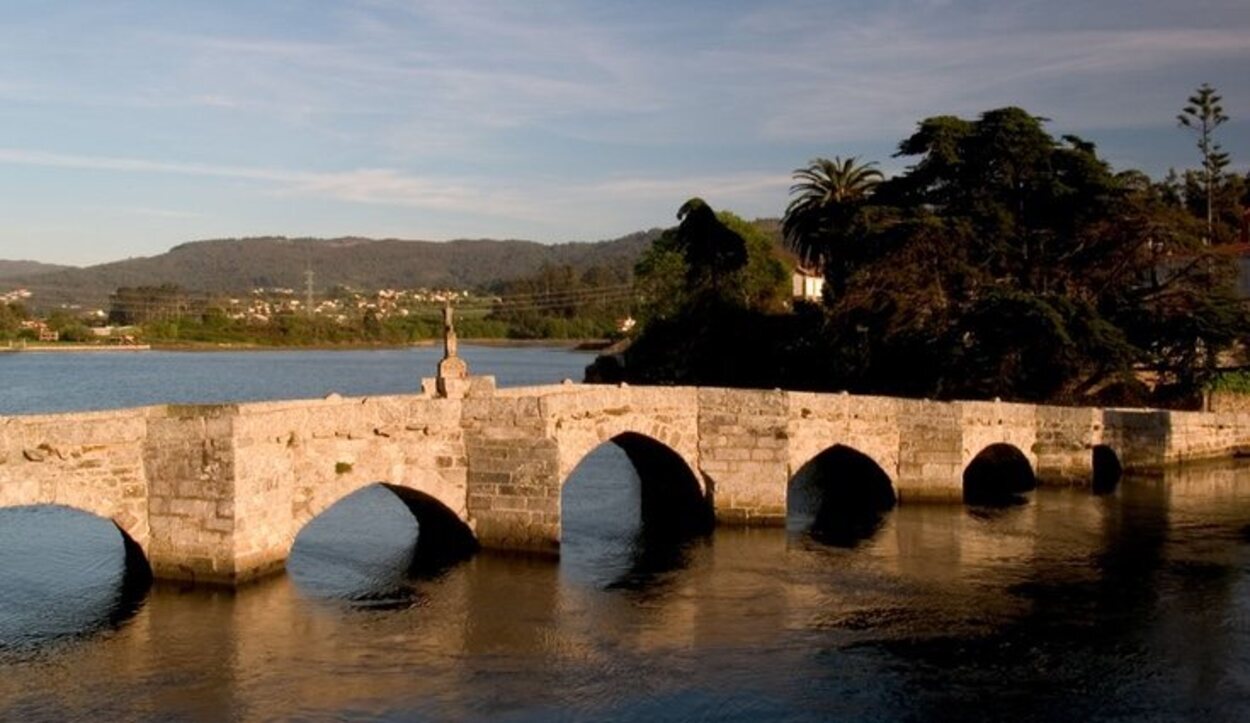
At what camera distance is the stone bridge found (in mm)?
17578

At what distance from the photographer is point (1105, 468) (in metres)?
34.1

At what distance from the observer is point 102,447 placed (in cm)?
1728

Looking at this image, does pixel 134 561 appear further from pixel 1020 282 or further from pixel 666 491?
pixel 1020 282

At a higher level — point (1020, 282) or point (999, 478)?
point (1020, 282)

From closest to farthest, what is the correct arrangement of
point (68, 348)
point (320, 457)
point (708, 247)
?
point (320, 457) → point (708, 247) → point (68, 348)

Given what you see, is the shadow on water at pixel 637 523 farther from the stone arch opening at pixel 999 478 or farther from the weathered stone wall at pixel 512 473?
the stone arch opening at pixel 999 478

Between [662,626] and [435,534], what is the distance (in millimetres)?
6700

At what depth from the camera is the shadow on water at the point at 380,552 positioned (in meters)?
19.5

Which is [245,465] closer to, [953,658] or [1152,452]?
[953,658]

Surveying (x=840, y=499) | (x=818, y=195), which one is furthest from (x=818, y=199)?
(x=840, y=499)

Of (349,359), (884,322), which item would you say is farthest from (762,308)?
(349,359)

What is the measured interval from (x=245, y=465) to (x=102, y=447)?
81.2 inches

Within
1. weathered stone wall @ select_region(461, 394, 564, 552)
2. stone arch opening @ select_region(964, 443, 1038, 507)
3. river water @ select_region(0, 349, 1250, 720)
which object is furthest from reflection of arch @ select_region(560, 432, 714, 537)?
stone arch opening @ select_region(964, 443, 1038, 507)

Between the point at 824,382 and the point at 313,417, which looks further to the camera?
the point at 824,382
